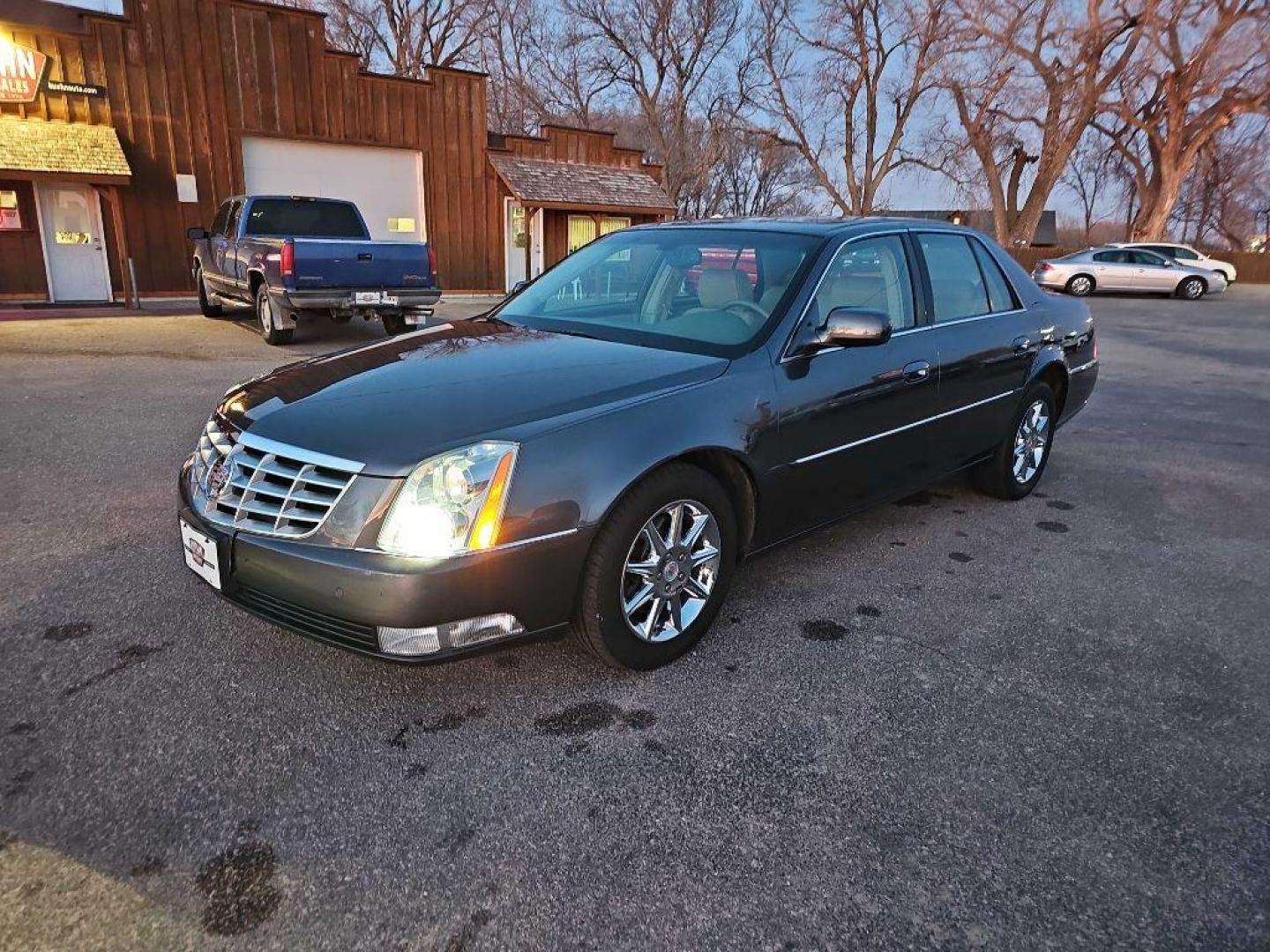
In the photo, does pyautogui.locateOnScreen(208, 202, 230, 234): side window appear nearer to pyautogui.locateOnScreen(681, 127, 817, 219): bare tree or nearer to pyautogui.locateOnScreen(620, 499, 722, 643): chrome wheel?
pyautogui.locateOnScreen(620, 499, 722, 643): chrome wheel

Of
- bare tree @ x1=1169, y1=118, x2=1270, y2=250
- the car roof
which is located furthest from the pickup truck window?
bare tree @ x1=1169, y1=118, x2=1270, y2=250

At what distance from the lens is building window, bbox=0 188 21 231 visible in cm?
1512

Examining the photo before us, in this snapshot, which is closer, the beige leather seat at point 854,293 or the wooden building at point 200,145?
the beige leather seat at point 854,293

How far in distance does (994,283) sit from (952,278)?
1.71 ft

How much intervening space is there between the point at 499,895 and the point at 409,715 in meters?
0.88

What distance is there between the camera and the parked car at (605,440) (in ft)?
8.31

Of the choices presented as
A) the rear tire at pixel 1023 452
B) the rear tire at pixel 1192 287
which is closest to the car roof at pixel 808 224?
the rear tire at pixel 1023 452

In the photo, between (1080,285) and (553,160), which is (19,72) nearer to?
(553,160)

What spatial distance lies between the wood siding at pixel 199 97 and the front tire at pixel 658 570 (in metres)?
17.0

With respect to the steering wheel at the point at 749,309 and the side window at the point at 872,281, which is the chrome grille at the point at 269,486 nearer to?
the steering wheel at the point at 749,309

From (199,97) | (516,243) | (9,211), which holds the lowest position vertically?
(516,243)

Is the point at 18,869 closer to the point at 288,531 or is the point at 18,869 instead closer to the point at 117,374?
the point at 288,531

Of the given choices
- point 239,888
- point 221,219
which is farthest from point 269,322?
point 239,888

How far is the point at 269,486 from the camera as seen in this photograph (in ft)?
8.82
